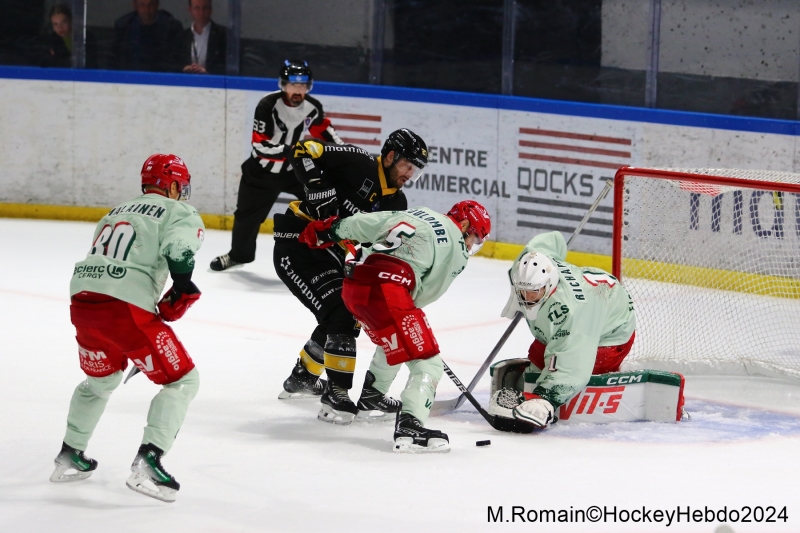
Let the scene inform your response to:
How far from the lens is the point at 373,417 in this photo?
490cm

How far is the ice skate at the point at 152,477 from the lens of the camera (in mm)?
3775

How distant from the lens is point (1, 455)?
14.1 ft

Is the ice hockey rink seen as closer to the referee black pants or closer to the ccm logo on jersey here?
the ccm logo on jersey

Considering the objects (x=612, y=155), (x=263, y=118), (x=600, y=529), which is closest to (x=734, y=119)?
(x=612, y=155)

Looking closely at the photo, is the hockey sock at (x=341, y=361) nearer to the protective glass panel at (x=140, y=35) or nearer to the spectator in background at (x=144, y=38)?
the protective glass panel at (x=140, y=35)

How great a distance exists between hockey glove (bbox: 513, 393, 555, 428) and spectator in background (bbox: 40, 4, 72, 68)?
5984 millimetres

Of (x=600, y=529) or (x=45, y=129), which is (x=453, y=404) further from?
(x=45, y=129)

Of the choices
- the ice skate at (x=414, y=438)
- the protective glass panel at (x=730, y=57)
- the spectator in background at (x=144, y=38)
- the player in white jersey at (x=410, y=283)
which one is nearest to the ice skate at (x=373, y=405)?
the player in white jersey at (x=410, y=283)

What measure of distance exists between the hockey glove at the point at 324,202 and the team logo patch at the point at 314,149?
0.16 m

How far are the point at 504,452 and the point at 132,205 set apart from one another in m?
1.55

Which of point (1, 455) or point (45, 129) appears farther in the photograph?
point (45, 129)

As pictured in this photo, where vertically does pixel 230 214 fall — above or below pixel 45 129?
below

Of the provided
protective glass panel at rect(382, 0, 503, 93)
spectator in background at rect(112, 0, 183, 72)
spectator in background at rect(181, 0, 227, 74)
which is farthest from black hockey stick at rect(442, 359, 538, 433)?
spectator in background at rect(112, 0, 183, 72)

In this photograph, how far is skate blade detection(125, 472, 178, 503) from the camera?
380 cm
